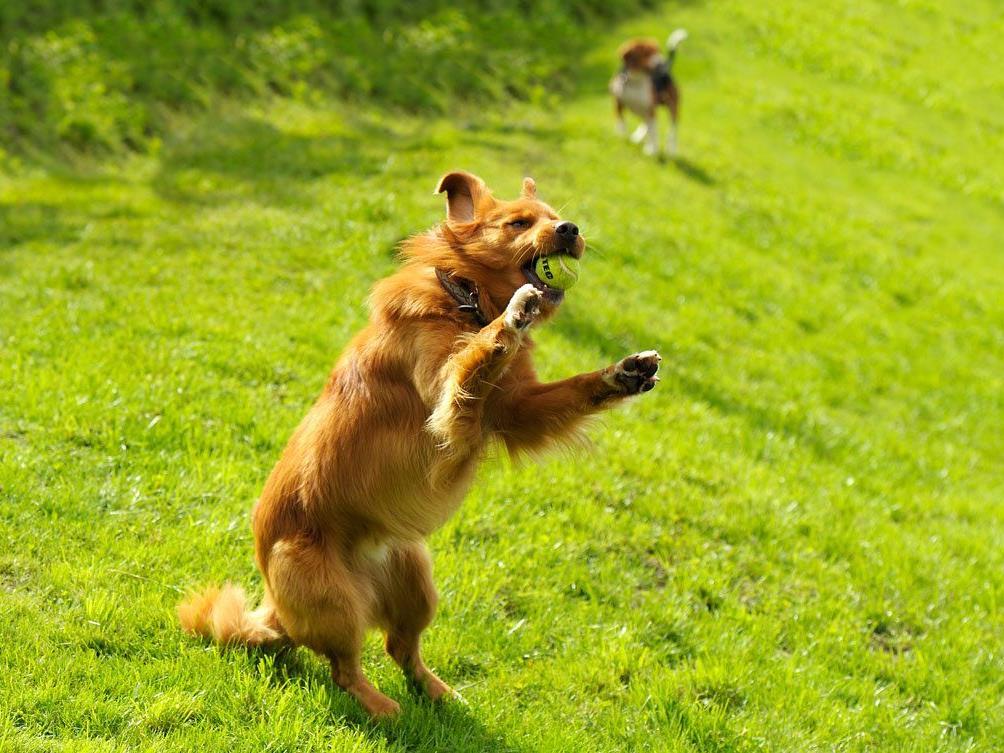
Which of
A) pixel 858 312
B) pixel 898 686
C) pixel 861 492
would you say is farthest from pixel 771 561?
pixel 858 312

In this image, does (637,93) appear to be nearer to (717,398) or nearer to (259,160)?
(259,160)

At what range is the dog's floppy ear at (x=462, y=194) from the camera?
504 centimetres

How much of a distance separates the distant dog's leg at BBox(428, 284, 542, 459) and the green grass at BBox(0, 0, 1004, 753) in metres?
0.39

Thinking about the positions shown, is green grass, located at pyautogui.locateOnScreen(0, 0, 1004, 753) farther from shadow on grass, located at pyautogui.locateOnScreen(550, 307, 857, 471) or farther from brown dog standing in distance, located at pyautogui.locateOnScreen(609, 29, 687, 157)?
brown dog standing in distance, located at pyautogui.locateOnScreen(609, 29, 687, 157)

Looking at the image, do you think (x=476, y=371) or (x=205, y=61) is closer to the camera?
(x=476, y=371)

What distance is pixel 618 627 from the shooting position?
5777 mm

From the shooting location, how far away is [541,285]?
467 centimetres

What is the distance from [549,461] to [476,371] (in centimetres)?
86

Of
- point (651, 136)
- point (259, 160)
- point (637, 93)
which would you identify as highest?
point (637, 93)

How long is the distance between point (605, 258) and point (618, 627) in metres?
6.76

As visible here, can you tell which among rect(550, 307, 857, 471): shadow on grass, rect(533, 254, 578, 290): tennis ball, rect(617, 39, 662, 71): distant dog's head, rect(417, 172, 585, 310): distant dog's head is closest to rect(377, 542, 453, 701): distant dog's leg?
rect(417, 172, 585, 310): distant dog's head

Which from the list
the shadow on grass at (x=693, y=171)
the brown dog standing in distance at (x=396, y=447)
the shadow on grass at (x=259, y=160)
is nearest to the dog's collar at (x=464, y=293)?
the brown dog standing in distance at (x=396, y=447)

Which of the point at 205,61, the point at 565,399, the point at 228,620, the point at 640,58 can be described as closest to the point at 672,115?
the point at 640,58

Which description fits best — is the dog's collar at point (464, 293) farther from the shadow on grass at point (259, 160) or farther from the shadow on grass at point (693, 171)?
the shadow on grass at point (693, 171)
